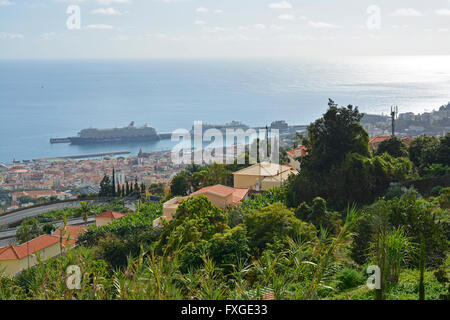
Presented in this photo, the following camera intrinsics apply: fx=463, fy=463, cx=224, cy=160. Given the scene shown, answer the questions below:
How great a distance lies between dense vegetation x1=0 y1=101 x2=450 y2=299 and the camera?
3.57 m

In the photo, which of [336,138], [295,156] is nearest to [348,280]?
[336,138]

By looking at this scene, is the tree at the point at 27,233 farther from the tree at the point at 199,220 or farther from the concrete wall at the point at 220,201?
the tree at the point at 199,220

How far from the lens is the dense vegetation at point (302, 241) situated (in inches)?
140

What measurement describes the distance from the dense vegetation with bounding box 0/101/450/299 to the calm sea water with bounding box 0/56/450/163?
34.0 metres

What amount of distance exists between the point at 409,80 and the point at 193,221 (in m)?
53.6

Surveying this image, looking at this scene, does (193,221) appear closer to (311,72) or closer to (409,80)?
(409,80)

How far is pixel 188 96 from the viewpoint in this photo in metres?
80.9

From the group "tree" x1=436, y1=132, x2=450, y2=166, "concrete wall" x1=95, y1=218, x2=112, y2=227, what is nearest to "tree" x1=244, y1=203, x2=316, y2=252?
"tree" x1=436, y1=132, x2=450, y2=166

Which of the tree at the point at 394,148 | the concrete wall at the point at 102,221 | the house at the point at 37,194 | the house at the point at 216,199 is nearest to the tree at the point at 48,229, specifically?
the concrete wall at the point at 102,221

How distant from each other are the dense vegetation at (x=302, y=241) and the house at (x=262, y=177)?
1.79 meters

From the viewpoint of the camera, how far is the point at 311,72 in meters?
85.8

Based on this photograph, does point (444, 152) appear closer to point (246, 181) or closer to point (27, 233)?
point (246, 181)

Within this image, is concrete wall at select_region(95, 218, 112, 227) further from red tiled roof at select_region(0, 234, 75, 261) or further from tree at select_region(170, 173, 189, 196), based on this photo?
tree at select_region(170, 173, 189, 196)

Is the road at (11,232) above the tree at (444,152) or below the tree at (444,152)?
below
